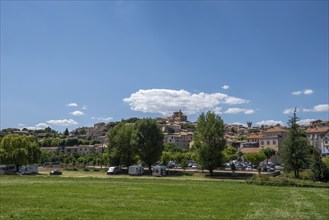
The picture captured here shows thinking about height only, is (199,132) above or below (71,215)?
above

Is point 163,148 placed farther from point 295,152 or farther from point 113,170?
point 295,152

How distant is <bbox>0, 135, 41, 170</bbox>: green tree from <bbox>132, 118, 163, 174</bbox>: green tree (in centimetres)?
2651

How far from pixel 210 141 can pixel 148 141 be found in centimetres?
1587

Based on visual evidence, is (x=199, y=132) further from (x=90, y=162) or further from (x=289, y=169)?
(x=90, y=162)

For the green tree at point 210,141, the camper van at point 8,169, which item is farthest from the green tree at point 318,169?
the camper van at point 8,169

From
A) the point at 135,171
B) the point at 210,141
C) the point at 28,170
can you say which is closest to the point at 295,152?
the point at 210,141

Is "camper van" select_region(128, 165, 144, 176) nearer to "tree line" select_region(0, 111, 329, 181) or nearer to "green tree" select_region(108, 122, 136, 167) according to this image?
"tree line" select_region(0, 111, 329, 181)

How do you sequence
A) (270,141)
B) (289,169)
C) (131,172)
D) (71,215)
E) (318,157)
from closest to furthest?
(71,215) → (318,157) → (289,169) → (131,172) → (270,141)

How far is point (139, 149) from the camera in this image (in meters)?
82.5

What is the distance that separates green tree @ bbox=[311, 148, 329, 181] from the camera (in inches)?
2055

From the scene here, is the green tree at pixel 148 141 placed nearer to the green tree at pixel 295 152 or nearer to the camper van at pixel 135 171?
the camper van at pixel 135 171

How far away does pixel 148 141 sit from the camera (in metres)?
81.4

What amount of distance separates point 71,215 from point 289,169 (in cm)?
5061

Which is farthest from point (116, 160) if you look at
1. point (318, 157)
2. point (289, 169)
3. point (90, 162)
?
point (318, 157)
